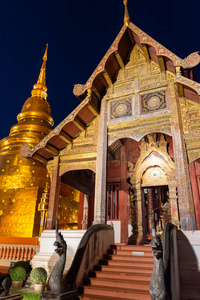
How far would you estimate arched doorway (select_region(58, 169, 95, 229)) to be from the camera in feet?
32.5

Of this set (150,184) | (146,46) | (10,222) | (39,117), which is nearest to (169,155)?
(150,184)

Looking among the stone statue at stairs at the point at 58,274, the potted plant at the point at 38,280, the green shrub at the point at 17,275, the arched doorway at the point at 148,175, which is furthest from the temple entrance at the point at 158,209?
the stone statue at stairs at the point at 58,274

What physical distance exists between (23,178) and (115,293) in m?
10.1

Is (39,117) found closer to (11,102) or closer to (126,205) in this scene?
(126,205)

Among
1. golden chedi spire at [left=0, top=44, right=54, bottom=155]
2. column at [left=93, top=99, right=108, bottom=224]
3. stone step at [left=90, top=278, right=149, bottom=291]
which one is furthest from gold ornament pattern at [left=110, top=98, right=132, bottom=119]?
golden chedi spire at [left=0, top=44, right=54, bottom=155]

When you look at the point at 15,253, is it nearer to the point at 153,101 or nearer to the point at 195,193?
the point at 195,193

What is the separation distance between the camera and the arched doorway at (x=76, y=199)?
9893 mm

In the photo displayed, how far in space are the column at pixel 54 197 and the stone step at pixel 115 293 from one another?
327 cm

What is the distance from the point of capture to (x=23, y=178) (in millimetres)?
13117

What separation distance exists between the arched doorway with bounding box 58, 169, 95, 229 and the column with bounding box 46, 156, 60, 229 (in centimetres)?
107

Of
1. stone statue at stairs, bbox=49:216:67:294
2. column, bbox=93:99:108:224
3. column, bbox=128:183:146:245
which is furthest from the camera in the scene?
column, bbox=128:183:146:245

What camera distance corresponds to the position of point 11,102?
194ft

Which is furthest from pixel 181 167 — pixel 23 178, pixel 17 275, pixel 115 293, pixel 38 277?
pixel 23 178

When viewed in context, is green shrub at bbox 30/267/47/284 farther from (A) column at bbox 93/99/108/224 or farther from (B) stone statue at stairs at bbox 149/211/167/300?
(B) stone statue at stairs at bbox 149/211/167/300
